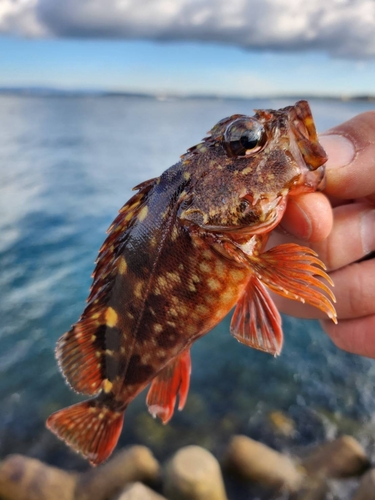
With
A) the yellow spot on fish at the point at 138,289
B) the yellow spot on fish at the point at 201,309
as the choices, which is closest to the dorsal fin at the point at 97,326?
the yellow spot on fish at the point at 138,289

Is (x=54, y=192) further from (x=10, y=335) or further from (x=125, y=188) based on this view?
(x=10, y=335)

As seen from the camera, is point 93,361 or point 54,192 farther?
point 54,192

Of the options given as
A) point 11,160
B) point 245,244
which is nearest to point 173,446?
point 245,244

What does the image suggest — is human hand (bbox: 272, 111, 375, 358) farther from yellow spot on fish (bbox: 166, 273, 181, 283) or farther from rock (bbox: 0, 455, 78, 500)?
rock (bbox: 0, 455, 78, 500)

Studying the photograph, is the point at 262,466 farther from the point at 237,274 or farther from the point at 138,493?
the point at 237,274

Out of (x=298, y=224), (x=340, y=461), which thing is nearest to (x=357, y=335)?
(x=298, y=224)

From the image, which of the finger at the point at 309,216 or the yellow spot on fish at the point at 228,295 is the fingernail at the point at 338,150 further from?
the yellow spot on fish at the point at 228,295
